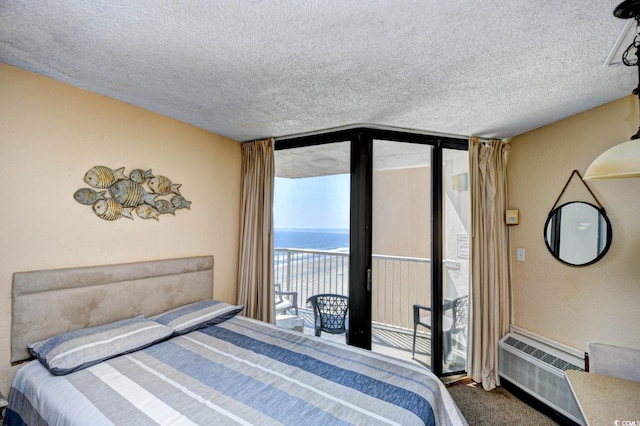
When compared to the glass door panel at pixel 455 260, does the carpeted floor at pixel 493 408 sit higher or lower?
lower

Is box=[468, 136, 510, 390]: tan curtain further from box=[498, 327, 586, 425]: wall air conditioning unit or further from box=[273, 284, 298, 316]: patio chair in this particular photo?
box=[273, 284, 298, 316]: patio chair

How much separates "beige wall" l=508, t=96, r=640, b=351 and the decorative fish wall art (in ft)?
11.1

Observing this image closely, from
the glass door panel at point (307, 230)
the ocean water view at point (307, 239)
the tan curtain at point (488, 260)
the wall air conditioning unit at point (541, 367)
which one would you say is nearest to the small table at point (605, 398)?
the wall air conditioning unit at point (541, 367)

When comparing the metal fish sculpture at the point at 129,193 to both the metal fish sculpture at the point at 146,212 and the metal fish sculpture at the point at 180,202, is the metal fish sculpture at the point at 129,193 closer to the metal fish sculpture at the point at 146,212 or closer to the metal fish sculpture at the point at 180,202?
the metal fish sculpture at the point at 146,212

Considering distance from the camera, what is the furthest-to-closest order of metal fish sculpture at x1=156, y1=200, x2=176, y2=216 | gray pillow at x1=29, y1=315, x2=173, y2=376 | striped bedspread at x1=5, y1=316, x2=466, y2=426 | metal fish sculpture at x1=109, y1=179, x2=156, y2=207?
metal fish sculpture at x1=156, y1=200, x2=176, y2=216
metal fish sculpture at x1=109, y1=179, x2=156, y2=207
gray pillow at x1=29, y1=315, x2=173, y2=376
striped bedspread at x1=5, y1=316, x2=466, y2=426

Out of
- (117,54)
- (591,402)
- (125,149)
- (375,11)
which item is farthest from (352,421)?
(125,149)

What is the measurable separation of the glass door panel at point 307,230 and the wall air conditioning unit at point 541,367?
1.58 metres

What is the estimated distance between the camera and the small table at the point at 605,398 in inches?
44.9

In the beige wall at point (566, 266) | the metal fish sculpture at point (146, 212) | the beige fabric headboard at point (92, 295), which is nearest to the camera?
the beige fabric headboard at point (92, 295)

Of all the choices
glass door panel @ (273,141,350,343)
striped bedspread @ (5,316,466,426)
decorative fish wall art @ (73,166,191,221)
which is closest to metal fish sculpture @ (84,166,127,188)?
decorative fish wall art @ (73,166,191,221)

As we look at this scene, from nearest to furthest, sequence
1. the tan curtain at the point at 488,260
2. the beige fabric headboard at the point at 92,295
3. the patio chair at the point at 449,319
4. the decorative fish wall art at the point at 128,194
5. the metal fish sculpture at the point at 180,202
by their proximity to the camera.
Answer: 1. the beige fabric headboard at the point at 92,295
2. the decorative fish wall art at the point at 128,194
3. the metal fish sculpture at the point at 180,202
4. the tan curtain at the point at 488,260
5. the patio chair at the point at 449,319

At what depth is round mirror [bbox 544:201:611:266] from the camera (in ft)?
7.00

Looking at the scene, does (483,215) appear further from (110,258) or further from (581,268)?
(110,258)

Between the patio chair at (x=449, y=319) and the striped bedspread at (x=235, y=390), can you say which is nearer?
the striped bedspread at (x=235, y=390)
